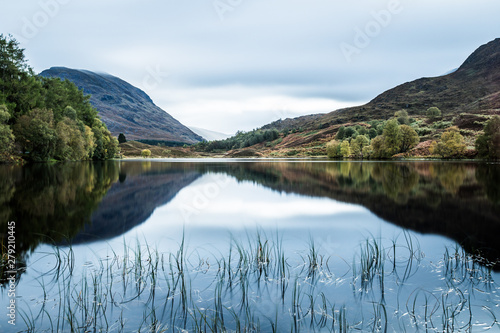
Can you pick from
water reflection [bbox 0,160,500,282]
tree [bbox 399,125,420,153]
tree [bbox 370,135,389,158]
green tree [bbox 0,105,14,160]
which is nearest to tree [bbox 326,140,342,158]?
tree [bbox 370,135,389,158]

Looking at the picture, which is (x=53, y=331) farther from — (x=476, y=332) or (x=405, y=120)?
(x=405, y=120)

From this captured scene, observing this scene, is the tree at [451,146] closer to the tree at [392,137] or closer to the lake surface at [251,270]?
the tree at [392,137]

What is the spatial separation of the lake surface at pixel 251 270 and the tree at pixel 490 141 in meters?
53.1

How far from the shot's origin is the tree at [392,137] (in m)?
79.6

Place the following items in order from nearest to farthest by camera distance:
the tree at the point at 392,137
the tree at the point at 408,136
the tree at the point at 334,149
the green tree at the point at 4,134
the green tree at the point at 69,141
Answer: the green tree at the point at 4,134 < the green tree at the point at 69,141 < the tree at the point at 392,137 < the tree at the point at 408,136 < the tree at the point at 334,149

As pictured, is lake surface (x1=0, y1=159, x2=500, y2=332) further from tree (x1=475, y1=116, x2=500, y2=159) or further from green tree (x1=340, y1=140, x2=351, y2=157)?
green tree (x1=340, y1=140, x2=351, y2=157)

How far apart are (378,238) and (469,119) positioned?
115 m

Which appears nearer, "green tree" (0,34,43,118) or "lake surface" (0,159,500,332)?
"lake surface" (0,159,500,332)

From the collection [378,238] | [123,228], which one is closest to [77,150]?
[123,228]

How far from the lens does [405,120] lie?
128750 mm

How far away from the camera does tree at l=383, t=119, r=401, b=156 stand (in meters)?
79.6

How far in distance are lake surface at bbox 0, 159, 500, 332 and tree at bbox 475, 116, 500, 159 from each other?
53.1m

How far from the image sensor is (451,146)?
67.6 metres

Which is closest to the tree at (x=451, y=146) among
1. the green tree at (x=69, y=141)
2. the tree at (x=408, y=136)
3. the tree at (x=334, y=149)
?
the tree at (x=408, y=136)
